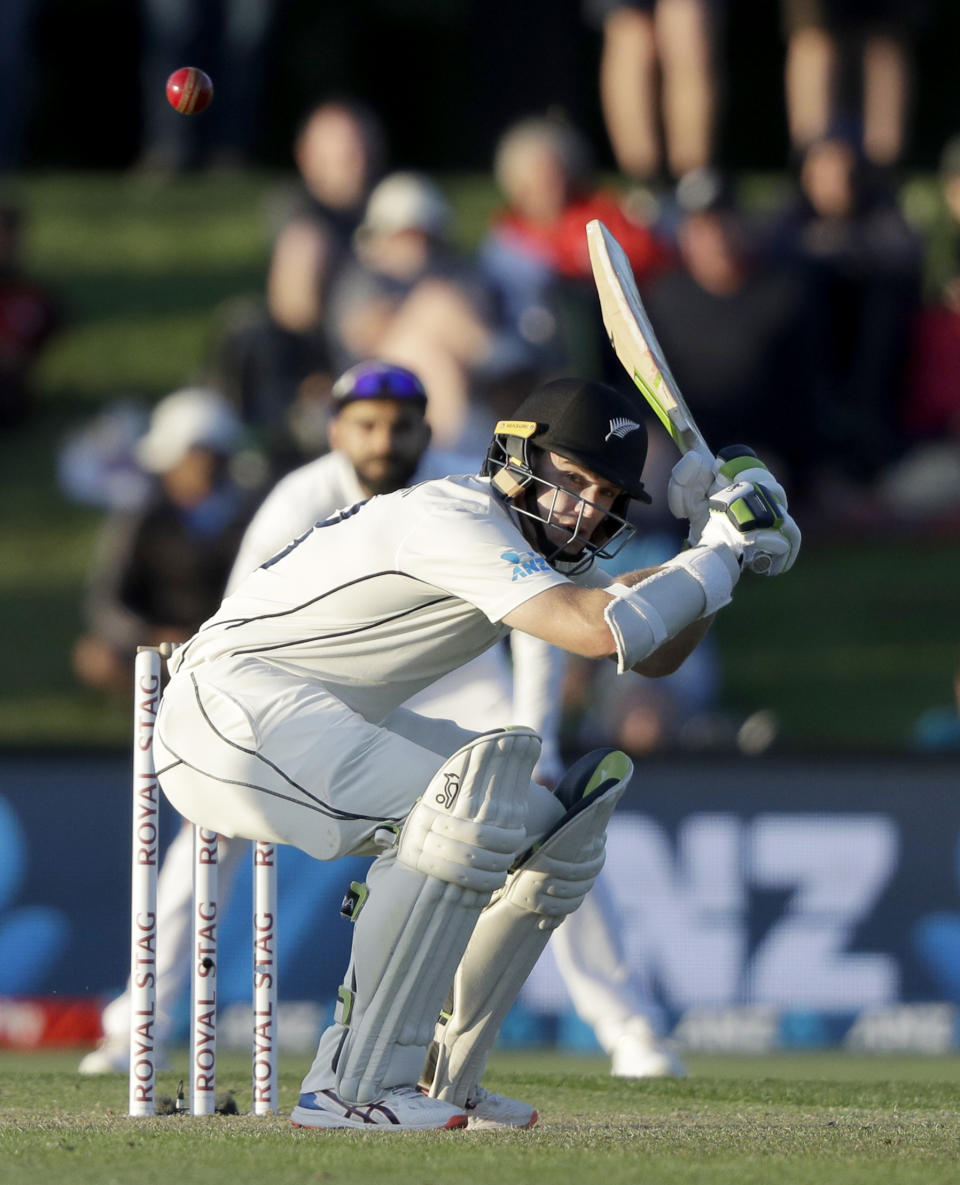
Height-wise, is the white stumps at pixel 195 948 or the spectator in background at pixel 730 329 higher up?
the spectator in background at pixel 730 329

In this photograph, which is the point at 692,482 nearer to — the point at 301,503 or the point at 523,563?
the point at 523,563

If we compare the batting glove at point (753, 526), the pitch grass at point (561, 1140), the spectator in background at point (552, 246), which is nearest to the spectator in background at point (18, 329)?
the spectator in background at point (552, 246)

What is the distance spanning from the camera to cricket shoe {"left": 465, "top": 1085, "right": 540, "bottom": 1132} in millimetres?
4695

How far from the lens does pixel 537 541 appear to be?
470 cm

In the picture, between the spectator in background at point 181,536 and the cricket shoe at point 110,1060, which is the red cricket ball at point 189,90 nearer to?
the cricket shoe at point 110,1060

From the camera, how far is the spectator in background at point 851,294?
34.8 feet

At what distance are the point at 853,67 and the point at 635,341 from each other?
745 centimetres

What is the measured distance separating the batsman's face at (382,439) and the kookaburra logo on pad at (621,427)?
1652 millimetres

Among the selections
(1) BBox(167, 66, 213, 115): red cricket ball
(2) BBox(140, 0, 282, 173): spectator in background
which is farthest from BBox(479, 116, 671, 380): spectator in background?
(1) BBox(167, 66, 213, 115): red cricket ball

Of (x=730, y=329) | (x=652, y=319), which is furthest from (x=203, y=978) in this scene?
(x=730, y=329)

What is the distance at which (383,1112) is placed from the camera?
4.43 m

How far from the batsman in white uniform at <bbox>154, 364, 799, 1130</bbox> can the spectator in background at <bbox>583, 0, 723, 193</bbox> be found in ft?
23.1

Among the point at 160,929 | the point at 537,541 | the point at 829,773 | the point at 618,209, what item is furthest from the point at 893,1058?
the point at 618,209

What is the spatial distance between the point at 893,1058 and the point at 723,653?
12.3 ft
